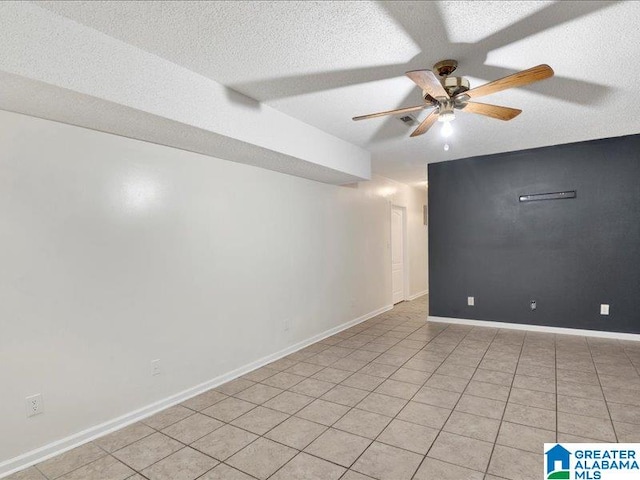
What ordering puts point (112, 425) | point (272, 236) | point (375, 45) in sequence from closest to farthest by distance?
point (375, 45)
point (112, 425)
point (272, 236)

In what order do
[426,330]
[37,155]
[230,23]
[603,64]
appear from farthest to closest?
[426,330]
[603,64]
[37,155]
[230,23]

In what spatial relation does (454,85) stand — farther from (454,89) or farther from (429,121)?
(429,121)

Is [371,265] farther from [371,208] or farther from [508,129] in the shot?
[508,129]

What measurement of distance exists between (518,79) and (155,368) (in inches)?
130

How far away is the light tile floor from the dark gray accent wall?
0.76m

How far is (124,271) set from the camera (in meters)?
2.58

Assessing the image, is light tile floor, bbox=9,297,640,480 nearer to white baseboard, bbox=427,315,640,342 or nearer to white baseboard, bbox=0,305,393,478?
white baseboard, bbox=0,305,393,478

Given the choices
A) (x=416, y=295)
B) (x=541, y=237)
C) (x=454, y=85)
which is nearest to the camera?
(x=454, y=85)

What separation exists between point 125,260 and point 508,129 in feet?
13.3

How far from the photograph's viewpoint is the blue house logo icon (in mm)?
1900

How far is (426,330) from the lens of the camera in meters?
4.96

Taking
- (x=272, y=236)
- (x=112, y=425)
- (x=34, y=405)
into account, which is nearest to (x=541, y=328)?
(x=272, y=236)

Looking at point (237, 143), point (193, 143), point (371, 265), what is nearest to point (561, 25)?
point (237, 143)

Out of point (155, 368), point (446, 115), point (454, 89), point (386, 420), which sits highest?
point (454, 89)
